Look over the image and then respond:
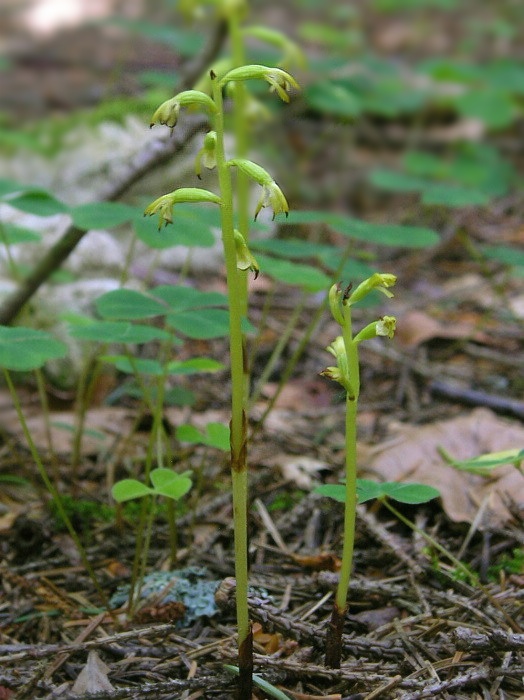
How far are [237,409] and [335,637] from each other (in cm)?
42

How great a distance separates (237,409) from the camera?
1040mm

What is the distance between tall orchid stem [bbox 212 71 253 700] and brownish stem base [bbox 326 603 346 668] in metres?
0.14

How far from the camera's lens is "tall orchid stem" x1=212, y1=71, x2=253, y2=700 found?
1.00 meters

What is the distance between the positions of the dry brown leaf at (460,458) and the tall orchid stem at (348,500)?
597mm

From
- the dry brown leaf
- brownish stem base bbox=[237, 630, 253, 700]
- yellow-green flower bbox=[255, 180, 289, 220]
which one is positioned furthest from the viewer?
the dry brown leaf

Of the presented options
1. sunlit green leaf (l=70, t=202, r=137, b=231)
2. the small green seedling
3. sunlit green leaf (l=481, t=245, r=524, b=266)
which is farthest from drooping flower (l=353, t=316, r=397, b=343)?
sunlit green leaf (l=481, t=245, r=524, b=266)

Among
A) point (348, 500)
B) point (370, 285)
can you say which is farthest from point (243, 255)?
point (348, 500)

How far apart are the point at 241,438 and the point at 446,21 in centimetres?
994

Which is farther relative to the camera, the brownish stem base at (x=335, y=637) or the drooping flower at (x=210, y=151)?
the brownish stem base at (x=335, y=637)

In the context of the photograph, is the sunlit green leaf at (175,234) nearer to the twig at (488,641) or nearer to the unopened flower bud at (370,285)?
the unopened flower bud at (370,285)

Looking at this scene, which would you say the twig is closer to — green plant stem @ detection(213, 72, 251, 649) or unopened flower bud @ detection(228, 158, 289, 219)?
green plant stem @ detection(213, 72, 251, 649)

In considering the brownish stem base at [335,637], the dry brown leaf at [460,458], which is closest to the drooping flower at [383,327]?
the brownish stem base at [335,637]

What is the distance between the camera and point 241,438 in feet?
3.46

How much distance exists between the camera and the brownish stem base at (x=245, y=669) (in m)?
1.10
